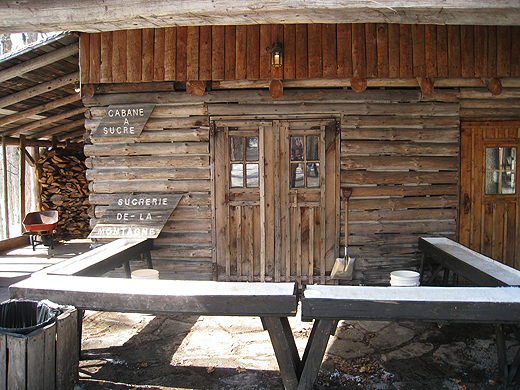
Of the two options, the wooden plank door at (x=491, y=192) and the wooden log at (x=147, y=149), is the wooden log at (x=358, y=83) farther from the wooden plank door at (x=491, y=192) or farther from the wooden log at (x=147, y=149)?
the wooden log at (x=147, y=149)

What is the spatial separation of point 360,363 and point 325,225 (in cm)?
260

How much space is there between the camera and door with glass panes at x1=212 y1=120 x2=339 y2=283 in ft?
20.7

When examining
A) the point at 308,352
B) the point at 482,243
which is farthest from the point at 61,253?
the point at 482,243

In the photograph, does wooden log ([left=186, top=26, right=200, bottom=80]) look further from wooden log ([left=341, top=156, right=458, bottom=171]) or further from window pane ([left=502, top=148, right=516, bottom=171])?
window pane ([left=502, top=148, right=516, bottom=171])

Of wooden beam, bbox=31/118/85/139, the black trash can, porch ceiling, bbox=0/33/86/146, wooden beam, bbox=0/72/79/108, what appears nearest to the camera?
the black trash can

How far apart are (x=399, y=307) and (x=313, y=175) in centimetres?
333

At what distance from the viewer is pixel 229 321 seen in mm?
5191

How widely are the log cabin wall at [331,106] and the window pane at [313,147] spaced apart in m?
0.38

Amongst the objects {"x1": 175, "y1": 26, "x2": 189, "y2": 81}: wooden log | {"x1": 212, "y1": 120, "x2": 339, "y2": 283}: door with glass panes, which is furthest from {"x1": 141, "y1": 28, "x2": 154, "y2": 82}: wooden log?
{"x1": 212, "y1": 120, "x2": 339, "y2": 283}: door with glass panes

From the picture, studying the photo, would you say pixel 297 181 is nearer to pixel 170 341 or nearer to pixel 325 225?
pixel 325 225

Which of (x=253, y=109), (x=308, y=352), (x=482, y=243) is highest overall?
(x=253, y=109)

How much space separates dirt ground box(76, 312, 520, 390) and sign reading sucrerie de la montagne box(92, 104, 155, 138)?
2883mm

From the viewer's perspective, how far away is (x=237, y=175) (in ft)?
21.2

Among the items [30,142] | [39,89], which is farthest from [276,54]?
[30,142]
